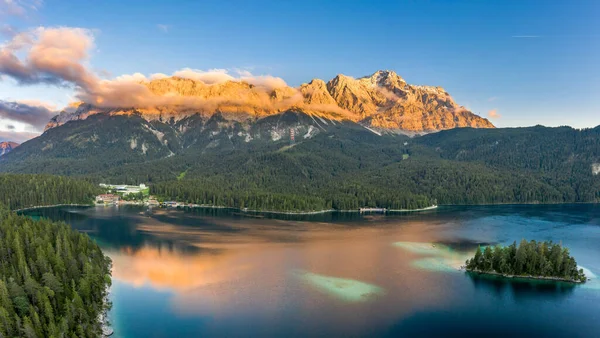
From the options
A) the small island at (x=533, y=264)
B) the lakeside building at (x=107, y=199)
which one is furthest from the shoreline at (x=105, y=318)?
the lakeside building at (x=107, y=199)

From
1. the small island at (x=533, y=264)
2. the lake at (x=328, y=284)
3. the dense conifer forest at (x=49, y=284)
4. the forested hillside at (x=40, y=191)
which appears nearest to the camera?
the dense conifer forest at (x=49, y=284)

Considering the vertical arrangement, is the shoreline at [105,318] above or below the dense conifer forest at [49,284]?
below

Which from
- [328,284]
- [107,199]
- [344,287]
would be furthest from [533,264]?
[107,199]

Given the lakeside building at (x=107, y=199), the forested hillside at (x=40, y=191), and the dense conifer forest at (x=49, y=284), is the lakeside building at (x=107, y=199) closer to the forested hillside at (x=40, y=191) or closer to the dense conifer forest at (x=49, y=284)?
the forested hillside at (x=40, y=191)

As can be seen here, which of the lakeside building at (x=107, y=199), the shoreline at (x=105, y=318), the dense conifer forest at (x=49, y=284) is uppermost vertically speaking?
the lakeside building at (x=107, y=199)

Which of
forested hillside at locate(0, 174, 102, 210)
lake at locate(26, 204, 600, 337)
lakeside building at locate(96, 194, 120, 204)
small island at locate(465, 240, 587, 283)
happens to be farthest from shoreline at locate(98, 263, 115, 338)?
lakeside building at locate(96, 194, 120, 204)

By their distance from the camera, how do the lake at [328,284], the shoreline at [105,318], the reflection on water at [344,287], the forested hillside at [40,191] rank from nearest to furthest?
1. the shoreline at [105,318]
2. the lake at [328,284]
3. the reflection on water at [344,287]
4. the forested hillside at [40,191]
